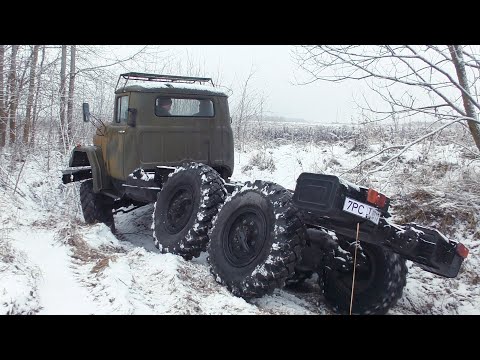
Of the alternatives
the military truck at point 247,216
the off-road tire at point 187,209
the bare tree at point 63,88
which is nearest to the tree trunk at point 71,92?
the bare tree at point 63,88

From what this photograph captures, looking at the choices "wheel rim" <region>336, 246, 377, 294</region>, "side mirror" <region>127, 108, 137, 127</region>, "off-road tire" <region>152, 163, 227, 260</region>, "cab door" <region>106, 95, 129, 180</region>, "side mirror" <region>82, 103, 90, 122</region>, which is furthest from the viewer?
"side mirror" <region>82, 103, 90, 122</region>

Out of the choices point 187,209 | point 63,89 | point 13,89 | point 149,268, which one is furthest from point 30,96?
point 149,268

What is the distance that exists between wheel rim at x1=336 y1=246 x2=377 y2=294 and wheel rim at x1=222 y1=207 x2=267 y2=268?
36.3 inches

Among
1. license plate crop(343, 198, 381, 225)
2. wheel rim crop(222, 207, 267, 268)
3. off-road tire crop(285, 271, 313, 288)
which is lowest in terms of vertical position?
off-road tire crop(285, 271, 313, 288)

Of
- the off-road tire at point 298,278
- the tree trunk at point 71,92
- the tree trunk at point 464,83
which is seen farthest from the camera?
the tree trunk at point 71,92

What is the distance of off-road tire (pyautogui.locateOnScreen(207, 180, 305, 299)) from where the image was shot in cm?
410

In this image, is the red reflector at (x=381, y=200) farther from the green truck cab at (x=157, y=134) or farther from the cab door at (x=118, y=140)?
the cab door at (x=118, y=140)

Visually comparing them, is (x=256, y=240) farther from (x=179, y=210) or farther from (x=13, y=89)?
(x=13, y=89)

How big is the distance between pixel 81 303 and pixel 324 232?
7.79 feet

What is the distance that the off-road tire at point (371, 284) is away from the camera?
176 inches

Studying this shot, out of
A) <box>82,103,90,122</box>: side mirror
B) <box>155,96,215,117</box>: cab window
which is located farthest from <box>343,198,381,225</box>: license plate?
<box>82,103,90,122</box>: side mirror

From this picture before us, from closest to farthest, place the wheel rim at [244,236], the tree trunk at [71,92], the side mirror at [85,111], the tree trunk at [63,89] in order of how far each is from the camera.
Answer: the wheel rim at [244,236], the side mirror at [85,111], the tree trunk at [63,89], the tree trunk at [71,92]

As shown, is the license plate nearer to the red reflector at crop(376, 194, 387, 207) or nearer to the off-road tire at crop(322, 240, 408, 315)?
the red reflector at crop(376, 194, 387, 207)

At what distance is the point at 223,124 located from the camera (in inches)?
289
